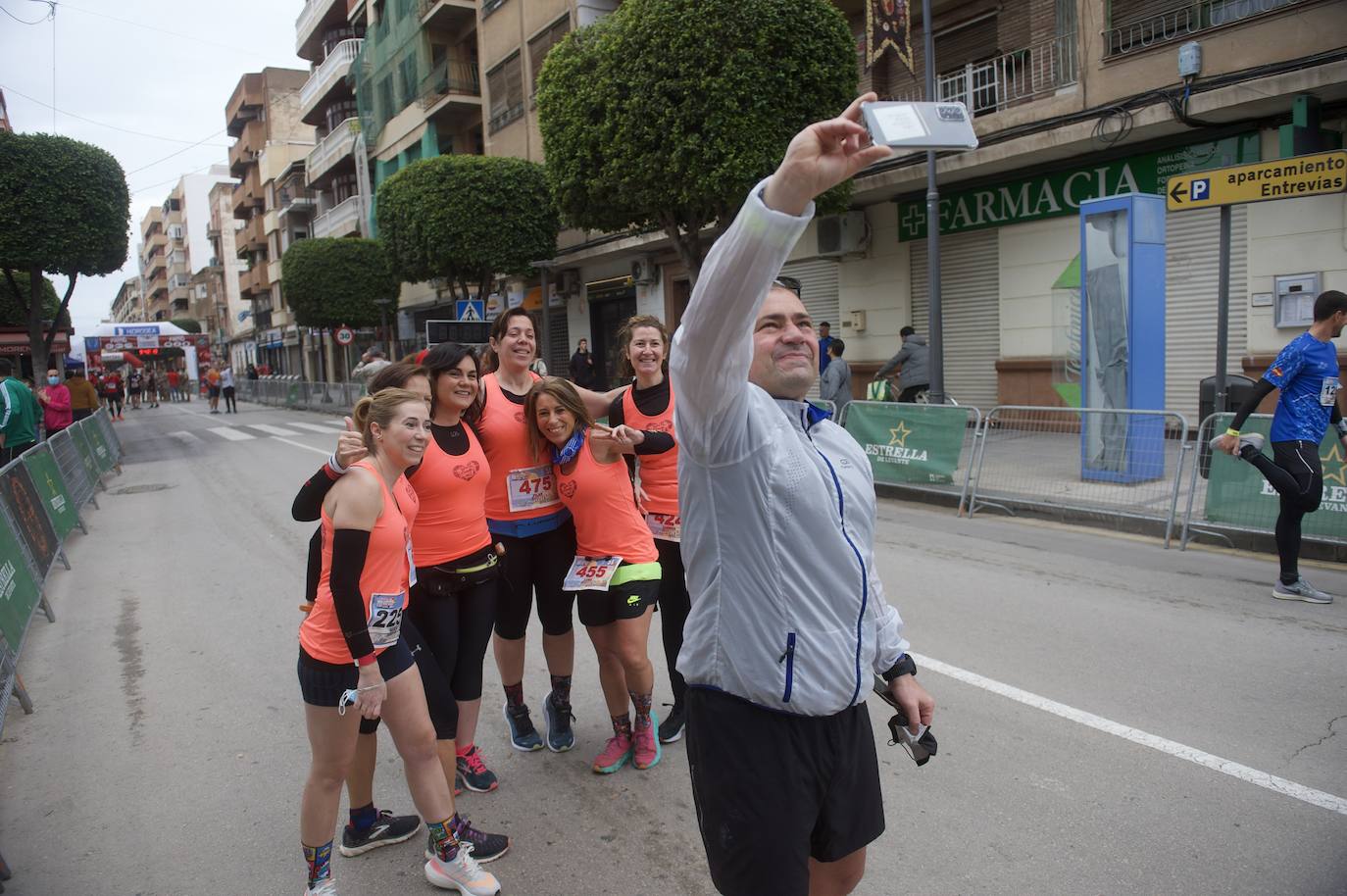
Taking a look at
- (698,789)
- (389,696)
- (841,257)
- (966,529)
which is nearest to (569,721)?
(389,696)

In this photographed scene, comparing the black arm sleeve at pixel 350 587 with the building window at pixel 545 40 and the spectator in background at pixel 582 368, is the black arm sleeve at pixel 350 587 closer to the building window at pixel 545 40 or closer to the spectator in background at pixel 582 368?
the spectator in background at pixel 582 368

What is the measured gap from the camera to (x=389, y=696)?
290 cm

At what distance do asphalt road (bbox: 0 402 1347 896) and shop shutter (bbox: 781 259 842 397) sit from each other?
483 inches

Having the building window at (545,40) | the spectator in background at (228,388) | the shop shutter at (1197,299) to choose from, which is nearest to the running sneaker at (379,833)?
the shop shutter at (1197,299)

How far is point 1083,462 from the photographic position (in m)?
8.58

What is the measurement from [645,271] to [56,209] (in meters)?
13.0

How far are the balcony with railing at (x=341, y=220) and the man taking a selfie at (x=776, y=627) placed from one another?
129 ft

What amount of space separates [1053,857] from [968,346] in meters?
14.3

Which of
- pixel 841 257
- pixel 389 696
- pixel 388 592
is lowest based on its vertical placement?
pixel 389 696

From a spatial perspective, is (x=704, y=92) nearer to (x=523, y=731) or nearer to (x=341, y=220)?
(x=523, y=731)

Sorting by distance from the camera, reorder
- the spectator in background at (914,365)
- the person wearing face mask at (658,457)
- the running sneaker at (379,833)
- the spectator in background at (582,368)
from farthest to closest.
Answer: the spectator in background at (582,368)
the spectator in background at (914,365)
the person wearing face mask at (658,457)
the running sneaker at (379,833)

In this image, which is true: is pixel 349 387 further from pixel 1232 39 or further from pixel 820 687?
pixel 820 687

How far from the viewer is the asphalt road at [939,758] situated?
3.11m

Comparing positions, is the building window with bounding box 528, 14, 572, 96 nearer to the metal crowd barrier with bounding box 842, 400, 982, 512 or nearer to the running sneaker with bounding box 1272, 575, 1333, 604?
the metal crowd barrier with bounding box 842, 400, 982, 512
